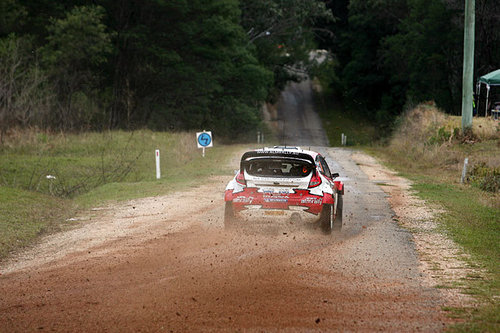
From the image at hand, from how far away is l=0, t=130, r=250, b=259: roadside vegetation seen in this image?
15.8 meters

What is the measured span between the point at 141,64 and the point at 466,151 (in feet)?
97.8

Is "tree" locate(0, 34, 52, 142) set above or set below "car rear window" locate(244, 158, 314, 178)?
above

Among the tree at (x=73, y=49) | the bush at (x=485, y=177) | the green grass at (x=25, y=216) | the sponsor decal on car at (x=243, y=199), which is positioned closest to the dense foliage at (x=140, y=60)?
the tree at (x=73, y=49)

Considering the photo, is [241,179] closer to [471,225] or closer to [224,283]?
[224,283]

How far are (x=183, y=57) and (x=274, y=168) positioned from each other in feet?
137

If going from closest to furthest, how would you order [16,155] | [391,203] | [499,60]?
[391,203]
[16,155]
[499,60]

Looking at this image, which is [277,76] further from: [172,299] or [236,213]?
[172,299]

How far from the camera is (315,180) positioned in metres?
12.5

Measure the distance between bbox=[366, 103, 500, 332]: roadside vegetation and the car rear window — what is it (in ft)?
Answer: 10.9

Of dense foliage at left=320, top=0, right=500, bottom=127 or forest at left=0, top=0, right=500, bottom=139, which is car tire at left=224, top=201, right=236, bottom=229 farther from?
dense foliage at left=320, top=0, right=500, bottom=127

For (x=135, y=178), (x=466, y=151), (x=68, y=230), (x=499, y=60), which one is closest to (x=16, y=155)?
(x=135, y=178)

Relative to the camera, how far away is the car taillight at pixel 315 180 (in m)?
12.4

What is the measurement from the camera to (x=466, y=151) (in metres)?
28.9

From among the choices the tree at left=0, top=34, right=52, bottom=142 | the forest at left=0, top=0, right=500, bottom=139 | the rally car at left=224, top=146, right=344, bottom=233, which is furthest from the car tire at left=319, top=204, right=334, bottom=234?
the forest at left=0, top=0, right=500, bottom=139
